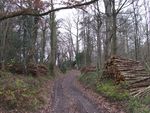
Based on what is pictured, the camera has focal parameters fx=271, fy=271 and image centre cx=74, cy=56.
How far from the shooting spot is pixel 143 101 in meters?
12.7

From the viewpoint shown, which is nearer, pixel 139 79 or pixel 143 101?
pixel 143 101

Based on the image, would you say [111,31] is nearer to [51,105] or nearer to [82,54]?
[51,105]

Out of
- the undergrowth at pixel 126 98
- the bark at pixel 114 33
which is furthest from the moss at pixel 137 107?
the bark at pixel 114 33

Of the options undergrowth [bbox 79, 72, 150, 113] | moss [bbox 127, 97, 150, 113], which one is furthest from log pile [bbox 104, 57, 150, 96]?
moss [bbox 127, 97, 150, 113]

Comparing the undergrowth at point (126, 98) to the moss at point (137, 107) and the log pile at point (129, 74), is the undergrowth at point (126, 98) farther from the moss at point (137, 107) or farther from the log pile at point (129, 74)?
the log pile at point (129, 74)

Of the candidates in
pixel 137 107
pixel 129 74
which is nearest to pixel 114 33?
pixel 129 74

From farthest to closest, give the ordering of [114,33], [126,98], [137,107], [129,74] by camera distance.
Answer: [114,33], [129,74], [126,98], [137,107]

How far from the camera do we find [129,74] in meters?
17.8

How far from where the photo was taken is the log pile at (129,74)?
1627 centimetres

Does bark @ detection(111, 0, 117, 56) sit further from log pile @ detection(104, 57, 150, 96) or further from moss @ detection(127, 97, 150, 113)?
moss @ detection(127, 97, 150, 113)

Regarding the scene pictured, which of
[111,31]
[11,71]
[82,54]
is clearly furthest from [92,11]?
[82,54]

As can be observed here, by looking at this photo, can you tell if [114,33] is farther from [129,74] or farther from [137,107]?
[137,107]

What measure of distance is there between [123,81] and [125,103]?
389cm

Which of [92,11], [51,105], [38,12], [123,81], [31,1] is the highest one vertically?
[92,11]
